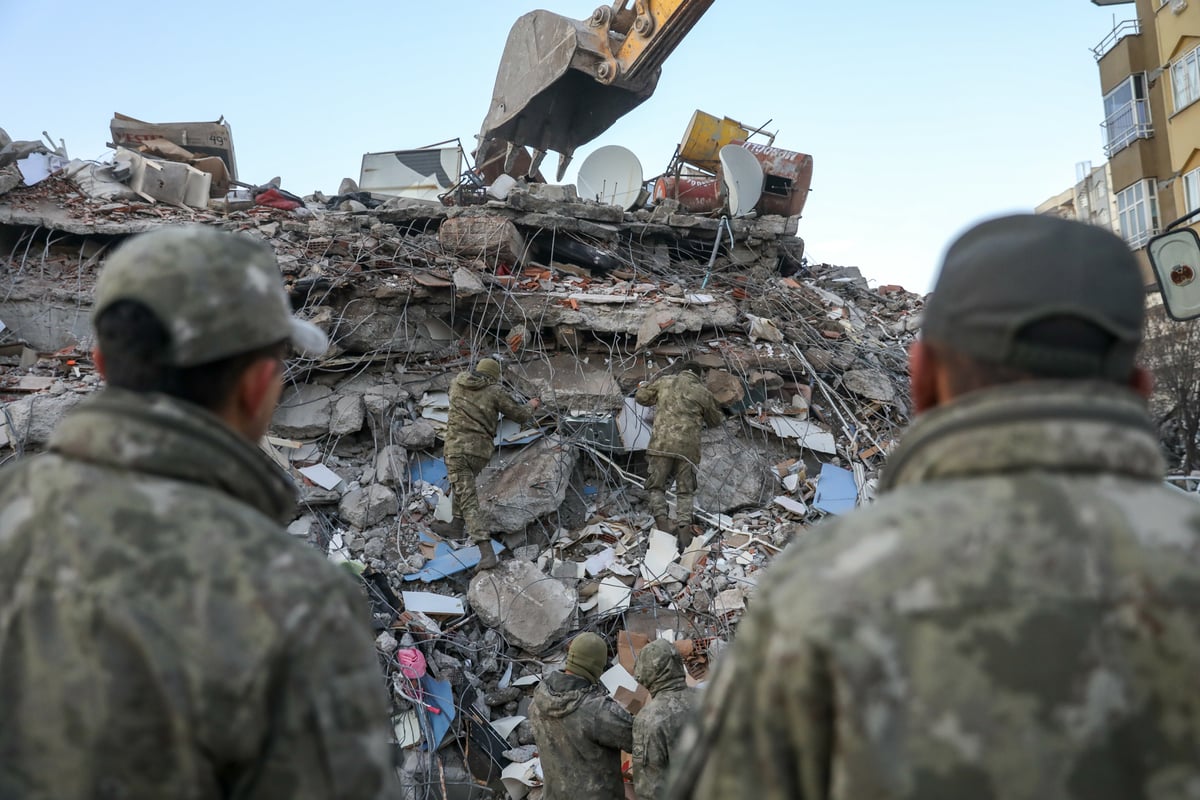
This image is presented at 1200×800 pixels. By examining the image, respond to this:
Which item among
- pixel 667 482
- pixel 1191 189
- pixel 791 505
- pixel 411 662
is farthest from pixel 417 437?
pixel 1191 189

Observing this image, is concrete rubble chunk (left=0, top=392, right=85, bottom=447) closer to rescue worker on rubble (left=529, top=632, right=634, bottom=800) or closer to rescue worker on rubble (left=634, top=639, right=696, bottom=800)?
rescue worker on rubble (left=529, top=632, right=634, bottom=800)

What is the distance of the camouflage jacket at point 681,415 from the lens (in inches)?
340

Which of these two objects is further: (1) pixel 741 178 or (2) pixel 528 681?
(1) pixel 741 178

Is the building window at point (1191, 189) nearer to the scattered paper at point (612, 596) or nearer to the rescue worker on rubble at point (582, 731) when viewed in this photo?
the scattered paper at point (612, 596)

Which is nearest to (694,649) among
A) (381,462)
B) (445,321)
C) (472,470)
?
(472,470)

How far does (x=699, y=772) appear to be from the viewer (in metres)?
1.35

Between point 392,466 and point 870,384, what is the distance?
17.0 feet

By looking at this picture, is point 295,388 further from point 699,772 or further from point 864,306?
point 699,772

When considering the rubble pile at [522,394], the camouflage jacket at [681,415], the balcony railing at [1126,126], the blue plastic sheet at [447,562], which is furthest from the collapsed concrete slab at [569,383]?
the balcony railing at [1126,126]

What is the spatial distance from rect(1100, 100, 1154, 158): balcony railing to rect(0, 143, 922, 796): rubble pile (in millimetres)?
12857

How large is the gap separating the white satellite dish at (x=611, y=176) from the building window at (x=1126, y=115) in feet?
49.1

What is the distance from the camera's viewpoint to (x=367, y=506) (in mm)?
8758

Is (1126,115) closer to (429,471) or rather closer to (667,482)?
(667,482)

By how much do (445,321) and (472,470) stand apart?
2.58 metres
